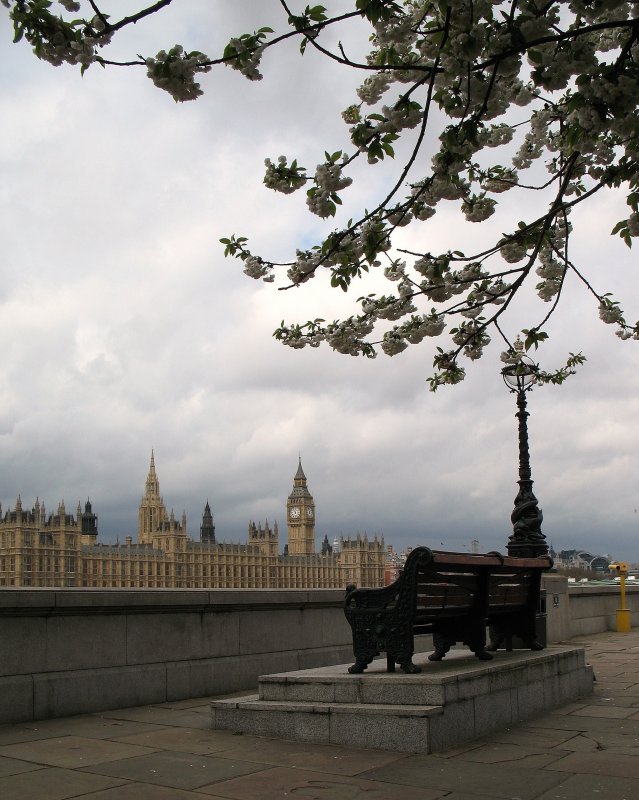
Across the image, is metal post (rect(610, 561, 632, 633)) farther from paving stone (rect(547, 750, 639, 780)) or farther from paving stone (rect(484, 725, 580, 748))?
paving stone (rect(547, 750, 639, 780))

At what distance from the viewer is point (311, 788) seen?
5355 mm

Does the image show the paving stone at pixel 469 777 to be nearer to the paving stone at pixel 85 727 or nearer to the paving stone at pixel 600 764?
the paving stone at pixel 600 764

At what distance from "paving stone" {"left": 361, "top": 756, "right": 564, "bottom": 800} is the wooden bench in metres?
1.13

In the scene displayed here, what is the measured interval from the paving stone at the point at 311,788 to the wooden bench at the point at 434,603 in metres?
1.57

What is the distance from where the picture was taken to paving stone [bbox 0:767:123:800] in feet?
17.0

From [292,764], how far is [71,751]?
68.6 inches

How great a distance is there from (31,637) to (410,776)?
4.01m

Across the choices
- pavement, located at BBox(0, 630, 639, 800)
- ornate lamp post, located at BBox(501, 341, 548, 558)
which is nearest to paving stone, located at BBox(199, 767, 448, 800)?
pavement, located at BBox(0, 630, 639, 800)

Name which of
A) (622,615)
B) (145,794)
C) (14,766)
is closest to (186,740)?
(14,766)

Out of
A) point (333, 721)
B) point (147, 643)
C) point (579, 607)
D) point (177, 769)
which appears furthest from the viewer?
point (579, 607)

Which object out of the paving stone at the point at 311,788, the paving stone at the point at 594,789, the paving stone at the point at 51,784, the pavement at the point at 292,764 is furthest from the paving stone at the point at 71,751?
the paving stone at the point at 594,789

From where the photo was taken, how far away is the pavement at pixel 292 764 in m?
5.25

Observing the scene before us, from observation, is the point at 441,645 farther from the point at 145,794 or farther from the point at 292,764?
the point at 145,794

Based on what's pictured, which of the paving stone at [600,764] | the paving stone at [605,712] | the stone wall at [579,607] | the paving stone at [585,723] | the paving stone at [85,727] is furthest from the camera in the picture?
the stone wall at [579,607]
